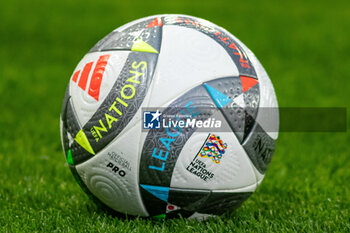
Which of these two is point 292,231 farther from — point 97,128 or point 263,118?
point 97,128

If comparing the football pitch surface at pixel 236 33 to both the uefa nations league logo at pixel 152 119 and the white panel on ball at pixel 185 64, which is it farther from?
the white panel on ball at pixel 185 64

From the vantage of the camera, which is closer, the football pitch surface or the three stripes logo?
the three stripes logo

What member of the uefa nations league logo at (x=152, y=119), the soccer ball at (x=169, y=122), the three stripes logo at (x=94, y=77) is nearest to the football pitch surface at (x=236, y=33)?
the soccer ball at (x=169, y=122)

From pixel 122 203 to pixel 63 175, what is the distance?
5.53 feet

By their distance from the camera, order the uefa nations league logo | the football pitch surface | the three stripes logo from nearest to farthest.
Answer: the uefa nations league logo, the three stripes logo, the football pitch surface

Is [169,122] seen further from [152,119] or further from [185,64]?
[185,64]

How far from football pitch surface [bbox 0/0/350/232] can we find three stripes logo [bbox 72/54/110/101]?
99cm

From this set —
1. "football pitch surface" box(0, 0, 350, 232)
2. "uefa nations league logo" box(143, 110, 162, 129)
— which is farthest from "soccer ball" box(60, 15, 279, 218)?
"football pitch surface" box(0, 0, 350, 232)

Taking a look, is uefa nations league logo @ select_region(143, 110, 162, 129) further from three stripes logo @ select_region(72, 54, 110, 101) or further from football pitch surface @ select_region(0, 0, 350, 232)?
football pitch surface @ select_region(0, 0, 350, 232)

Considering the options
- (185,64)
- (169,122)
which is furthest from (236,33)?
(169,122)

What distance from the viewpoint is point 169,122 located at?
343 centimetres

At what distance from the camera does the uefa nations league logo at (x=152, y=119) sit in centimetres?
342

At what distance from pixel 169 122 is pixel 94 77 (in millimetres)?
679

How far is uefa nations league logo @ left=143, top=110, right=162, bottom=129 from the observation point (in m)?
3.42
